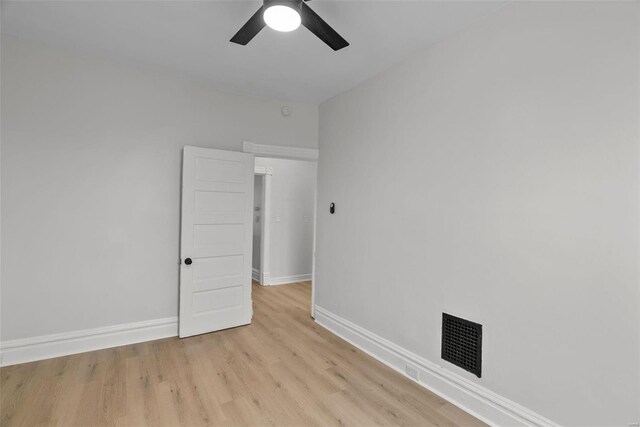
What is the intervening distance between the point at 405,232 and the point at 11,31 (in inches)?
143

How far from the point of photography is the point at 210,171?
340cm

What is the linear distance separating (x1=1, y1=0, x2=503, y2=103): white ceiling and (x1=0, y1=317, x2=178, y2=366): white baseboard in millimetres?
2569

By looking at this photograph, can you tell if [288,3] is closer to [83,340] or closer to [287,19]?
[287,19]

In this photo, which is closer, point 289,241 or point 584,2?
point 584,2

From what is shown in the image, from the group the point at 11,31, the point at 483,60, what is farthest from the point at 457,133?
the point at 11,31

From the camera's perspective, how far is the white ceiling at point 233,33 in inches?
83.6

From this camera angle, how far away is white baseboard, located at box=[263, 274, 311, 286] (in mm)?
5543

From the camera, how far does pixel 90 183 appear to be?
9.54 ft

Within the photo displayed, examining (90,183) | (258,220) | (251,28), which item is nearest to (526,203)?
(251,28)

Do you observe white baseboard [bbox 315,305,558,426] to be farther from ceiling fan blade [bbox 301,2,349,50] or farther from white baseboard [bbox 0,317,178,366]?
ceiling fan blade [bbox 301,2,349,50]

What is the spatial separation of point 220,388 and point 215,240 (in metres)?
1.57

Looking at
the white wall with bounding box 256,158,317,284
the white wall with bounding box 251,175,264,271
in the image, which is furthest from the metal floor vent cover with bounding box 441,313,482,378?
the white wall with bounding box 251,175,264,271

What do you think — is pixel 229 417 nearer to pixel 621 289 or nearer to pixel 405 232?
pixel 405 232

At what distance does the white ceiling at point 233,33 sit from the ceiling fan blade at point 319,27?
321 millimetres
